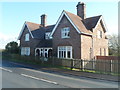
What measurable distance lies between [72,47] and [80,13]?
339 inches

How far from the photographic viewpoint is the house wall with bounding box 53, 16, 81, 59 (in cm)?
1809

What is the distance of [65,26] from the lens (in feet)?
65.3

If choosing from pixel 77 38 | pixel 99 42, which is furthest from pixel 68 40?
pixel 99 42

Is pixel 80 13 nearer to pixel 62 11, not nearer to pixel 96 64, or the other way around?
pixel 62 11

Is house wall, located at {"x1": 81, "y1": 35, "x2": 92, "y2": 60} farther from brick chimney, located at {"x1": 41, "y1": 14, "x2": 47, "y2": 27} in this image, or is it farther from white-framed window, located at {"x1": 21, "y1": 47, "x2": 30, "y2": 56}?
brick chimney, located at {"x1": 41, "y1": 14, "x2": 47, "y2": 27}

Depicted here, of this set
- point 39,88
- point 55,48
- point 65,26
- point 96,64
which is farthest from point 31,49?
point 39,88

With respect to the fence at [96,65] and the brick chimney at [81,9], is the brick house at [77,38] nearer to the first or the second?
the brick chimney at [81,9]

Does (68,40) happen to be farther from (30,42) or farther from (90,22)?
(30,42)

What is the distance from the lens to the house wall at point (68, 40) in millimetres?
18094

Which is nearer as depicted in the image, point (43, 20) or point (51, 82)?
point (51, 82)

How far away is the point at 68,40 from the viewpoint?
19.3 meters

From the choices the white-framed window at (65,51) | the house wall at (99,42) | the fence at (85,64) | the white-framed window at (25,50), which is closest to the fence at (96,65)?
the fence at (85,64)

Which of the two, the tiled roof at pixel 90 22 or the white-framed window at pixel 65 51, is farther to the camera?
the tiled roof at pixel 90 22

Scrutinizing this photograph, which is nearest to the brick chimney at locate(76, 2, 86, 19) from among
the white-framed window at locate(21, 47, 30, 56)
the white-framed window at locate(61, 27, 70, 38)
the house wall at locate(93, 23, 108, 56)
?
the house wall at locate(93, 23, 108, 56)
